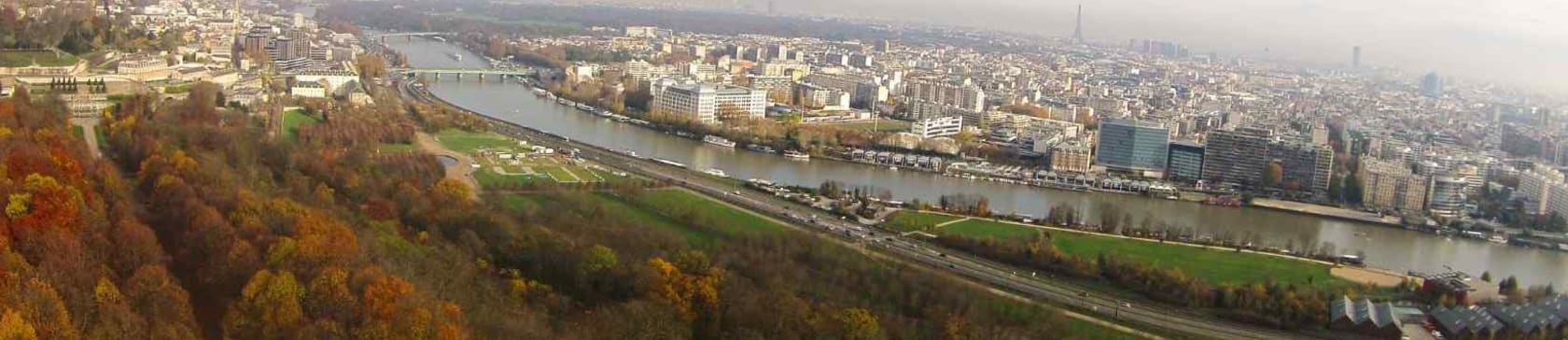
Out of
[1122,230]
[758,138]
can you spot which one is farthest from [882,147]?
[1122,230]

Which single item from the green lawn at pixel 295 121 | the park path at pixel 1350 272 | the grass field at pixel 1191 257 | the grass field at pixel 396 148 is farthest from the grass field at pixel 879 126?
the park path at pixel 1350 272

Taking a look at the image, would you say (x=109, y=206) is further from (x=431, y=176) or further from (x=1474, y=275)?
(x=1474, y=275)

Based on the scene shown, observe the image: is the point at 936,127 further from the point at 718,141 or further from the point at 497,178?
the point at 497,178

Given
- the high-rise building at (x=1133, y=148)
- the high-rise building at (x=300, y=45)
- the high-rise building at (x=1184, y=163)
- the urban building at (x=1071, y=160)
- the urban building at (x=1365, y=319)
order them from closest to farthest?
the urban building at (x=1365, y=319)
the high-rise building at (x=1184, y=163)
the urban building at (x=1071, y=160)
the high-rise building at (x=1133, y=148)
the high-rise building at (x=300, y=45)

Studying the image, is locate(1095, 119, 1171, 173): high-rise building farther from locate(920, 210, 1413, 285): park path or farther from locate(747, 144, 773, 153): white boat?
locate(920, 210, 1413, 285): park path

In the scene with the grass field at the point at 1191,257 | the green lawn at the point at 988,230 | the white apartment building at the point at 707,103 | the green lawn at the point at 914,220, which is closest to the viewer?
the grass field at the point at 1191,257

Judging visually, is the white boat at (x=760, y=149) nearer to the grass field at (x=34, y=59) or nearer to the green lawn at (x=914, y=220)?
the green lawn at (x=914, y=220)

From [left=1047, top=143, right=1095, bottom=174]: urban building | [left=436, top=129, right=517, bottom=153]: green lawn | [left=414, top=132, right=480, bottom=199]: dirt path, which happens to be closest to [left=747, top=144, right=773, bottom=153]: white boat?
[left=436, top=129, right=517, bottom=153]: green lawn

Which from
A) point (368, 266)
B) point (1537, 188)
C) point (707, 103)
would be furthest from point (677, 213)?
point (707, 103)
